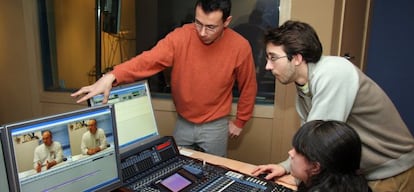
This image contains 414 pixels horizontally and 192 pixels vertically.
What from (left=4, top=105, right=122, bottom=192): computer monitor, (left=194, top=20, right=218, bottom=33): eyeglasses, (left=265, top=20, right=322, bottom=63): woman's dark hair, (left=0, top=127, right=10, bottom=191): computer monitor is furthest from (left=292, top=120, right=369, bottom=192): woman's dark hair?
(left=194, top=20, right=218, bottom=33): eyeglasses

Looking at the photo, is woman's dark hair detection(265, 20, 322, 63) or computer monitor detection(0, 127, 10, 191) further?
woman's dark hair detection(265, 20, 322, 63)

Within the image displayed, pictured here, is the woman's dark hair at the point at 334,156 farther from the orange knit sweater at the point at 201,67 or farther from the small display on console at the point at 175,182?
the orange knit sweater at the point at 201,67

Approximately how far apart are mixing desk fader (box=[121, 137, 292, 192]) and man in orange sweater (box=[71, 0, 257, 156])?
455 mm

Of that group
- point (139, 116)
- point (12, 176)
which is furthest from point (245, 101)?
point (12, 176)

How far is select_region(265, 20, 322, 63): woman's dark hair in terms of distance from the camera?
132cm

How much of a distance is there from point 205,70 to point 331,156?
1.09 m

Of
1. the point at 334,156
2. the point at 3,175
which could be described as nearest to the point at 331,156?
the point at 334,156

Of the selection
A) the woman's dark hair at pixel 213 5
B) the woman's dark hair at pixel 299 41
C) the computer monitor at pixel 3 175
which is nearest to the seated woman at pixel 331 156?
the woman's dark hair at pixel 299 41

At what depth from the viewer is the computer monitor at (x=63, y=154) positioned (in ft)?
3.18

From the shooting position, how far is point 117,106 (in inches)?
56.0

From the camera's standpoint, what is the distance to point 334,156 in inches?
40.1

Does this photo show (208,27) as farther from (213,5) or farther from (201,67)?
(201,67)

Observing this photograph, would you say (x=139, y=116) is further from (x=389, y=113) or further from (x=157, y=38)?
(x=157, y=38)

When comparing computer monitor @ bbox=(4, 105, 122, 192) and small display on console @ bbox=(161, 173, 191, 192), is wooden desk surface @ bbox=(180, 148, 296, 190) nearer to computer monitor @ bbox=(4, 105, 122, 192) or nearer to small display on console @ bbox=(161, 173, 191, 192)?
small display on console @ bbox=(161, 173, 191, 192)
